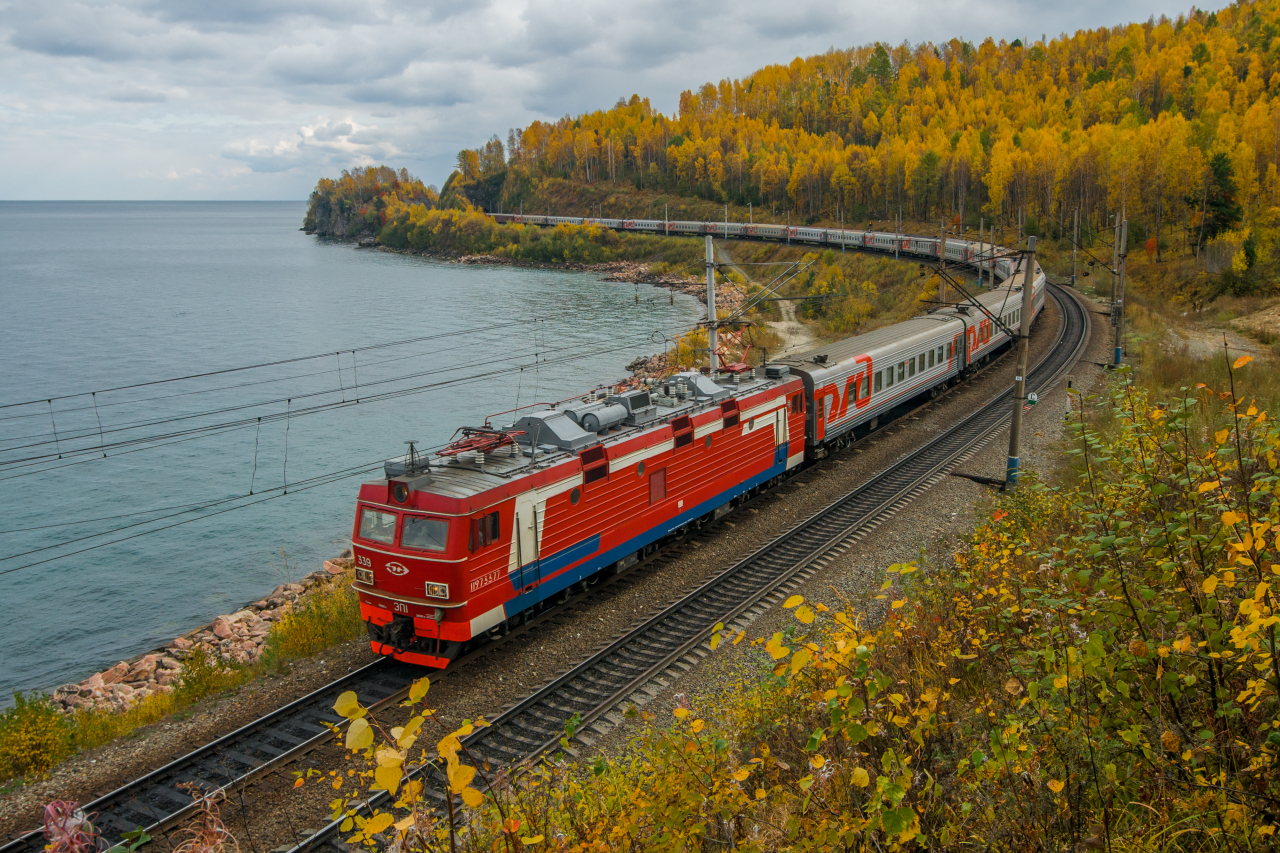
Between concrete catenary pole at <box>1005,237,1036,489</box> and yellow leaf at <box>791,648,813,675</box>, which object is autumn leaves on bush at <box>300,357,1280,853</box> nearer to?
yellow leaf at <box>791,648,813,675</box>

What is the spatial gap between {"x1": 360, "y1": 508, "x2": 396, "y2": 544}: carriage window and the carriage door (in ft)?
6.42

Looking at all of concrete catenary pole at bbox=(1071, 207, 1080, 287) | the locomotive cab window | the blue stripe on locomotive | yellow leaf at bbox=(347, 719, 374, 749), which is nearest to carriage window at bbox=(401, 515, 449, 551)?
the locomotive cab window

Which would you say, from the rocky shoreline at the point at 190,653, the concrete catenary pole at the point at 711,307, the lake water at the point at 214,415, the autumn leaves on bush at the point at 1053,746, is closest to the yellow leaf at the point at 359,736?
the autumn leaves on bush at the point at 1053,746

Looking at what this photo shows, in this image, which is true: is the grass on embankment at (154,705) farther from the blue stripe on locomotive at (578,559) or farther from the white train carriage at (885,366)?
the white train carriage at (885,366)

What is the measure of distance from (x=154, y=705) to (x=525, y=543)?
667 cm

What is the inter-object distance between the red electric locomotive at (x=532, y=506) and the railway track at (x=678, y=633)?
1.66 m

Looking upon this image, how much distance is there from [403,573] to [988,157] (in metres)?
106

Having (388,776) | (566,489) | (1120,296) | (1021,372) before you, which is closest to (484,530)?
(566,489)

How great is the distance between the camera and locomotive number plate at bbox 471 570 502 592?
12.6 meters

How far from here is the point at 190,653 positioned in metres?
17.5

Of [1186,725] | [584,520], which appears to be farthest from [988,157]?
[1186,725]

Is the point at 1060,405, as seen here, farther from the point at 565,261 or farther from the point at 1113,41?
the point at 1113,41

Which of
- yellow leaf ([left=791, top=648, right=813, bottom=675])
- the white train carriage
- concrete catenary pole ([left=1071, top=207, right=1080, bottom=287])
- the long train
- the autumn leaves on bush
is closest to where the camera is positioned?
yellow leaf ([left=791, top=648, right=813, bottom=675])

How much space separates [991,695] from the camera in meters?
7.69
